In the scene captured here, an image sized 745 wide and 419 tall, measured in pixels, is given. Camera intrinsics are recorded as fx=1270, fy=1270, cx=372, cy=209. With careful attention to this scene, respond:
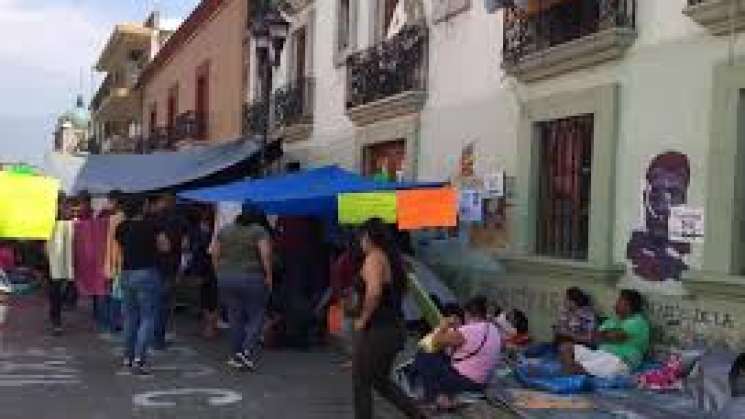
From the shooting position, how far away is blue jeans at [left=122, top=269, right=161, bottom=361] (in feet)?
38.1

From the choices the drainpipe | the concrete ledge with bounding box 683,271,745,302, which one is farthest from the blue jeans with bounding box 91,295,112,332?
the drainpipe

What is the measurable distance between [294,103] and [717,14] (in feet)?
41.7

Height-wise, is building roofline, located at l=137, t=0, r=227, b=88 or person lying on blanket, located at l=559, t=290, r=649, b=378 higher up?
building roofline, located at l=137, t=0, r=227, b=88

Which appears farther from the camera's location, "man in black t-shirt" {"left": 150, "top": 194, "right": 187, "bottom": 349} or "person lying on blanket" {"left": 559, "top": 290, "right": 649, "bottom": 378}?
"man in black t-shirt" {"left": 150, "top": 194, "right": 187, "bottom": 349}

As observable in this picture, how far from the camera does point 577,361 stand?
10.2 meters

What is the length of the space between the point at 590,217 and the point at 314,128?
976 cm

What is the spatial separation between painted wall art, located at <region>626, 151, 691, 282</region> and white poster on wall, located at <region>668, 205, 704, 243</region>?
29 millimetres

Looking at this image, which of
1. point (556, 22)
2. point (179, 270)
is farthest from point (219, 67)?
point (556, 22)

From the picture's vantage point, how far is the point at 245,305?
39.3ft

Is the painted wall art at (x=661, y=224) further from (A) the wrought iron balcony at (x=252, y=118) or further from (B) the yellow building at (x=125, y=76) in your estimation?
(B) the yellow building at (x=125, y=76)

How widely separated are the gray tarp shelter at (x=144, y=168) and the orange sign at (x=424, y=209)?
897 centimetres

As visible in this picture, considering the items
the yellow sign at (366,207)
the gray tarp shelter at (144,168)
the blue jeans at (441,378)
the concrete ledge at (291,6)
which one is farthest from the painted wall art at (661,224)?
the concrete ledge at (291,6)

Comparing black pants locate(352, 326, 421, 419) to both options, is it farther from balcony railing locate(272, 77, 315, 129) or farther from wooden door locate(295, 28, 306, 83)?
wooden door locate(295, 28, 306, 83)

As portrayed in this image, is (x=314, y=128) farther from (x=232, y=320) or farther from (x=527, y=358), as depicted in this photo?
(x=527, y=358)
